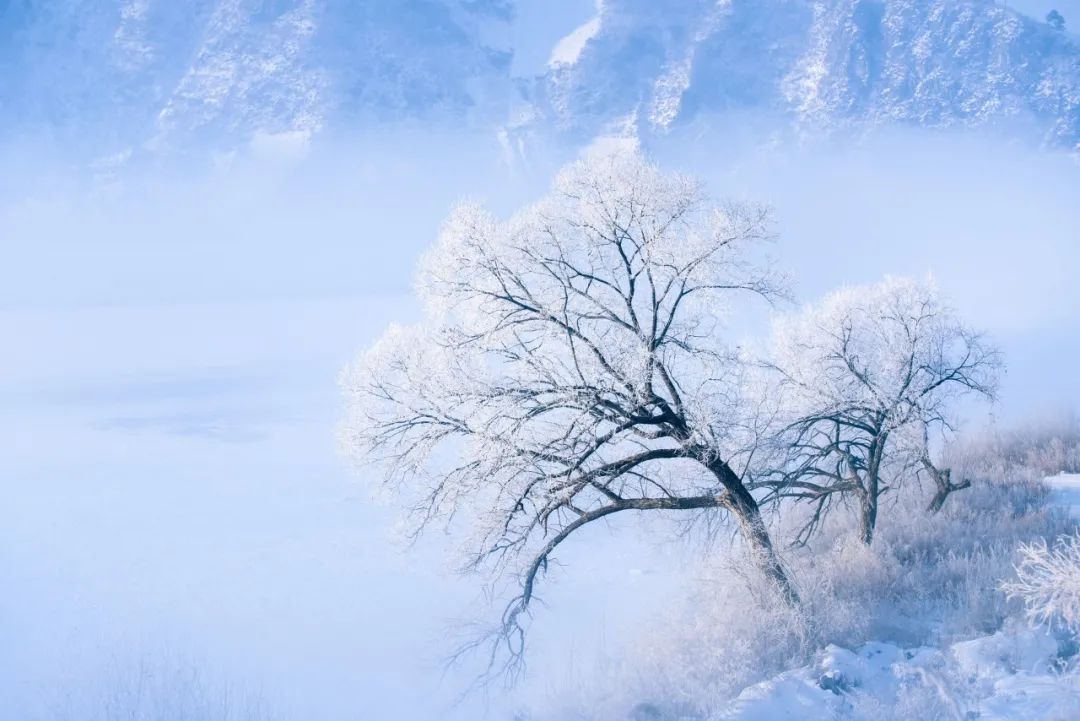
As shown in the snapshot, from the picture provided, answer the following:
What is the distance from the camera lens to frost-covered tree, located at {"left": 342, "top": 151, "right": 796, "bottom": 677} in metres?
10.9

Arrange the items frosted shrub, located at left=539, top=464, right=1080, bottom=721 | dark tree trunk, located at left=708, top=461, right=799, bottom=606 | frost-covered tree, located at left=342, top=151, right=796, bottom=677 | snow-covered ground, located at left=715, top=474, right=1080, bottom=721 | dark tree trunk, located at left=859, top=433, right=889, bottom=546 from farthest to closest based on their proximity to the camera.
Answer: dark tree trunk, located at left=859, top=433, right=889, bottom=546 → dark tree trunk, located at left=708, top=461, right=799, bottom=606 → frost-covered tree, located at left=342, top=151, right=796, bottom=677 → frosted shrub, located at left=539, top=464, right=1080, bottom=721 → snow-covered ground, located at left=715, top=474, right=1080, bottom=721

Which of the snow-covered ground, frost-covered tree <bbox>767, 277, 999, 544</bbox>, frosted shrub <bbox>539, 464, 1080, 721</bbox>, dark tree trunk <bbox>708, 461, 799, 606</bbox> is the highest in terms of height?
frost-covered tree <bbox>767, 277, 999, 544</bbox>

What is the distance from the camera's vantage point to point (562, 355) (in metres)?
11.3

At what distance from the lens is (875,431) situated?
13.9 metres

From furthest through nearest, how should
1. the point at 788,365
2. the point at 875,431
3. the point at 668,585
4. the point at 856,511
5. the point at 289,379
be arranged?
the point at 289,379, the point at 668,585, the point at 856,511, the point at 788,365, the point at 875,431

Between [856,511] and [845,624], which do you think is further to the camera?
[856,511]

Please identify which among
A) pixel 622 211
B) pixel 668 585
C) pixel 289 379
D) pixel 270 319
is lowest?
pixel 668 585

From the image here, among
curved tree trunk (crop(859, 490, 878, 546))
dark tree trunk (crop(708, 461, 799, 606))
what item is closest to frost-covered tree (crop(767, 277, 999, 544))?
curved tree trunk (crop(859, 490, 878, 546))

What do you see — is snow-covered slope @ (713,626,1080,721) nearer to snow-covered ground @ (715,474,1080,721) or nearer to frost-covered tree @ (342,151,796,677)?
snow-covered ground @ (715,474,1080,721)

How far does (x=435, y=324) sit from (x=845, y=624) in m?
6.17

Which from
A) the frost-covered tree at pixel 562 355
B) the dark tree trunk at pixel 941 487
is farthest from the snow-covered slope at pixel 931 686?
the dark tree trunk at pixel 941 487

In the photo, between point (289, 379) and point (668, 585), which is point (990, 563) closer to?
point (668, 585)

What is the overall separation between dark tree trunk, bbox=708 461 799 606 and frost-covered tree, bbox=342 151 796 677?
0.02 meters

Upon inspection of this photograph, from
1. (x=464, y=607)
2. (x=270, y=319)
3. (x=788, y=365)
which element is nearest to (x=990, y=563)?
(x=788, y=365)
